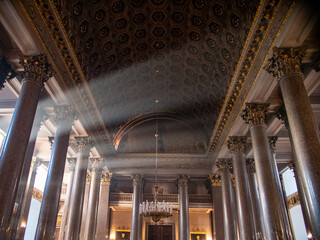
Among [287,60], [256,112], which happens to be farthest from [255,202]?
[287,60]

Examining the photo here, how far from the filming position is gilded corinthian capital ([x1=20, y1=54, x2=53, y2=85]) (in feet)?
22.3

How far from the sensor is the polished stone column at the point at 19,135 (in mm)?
5418

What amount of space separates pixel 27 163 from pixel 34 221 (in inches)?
389

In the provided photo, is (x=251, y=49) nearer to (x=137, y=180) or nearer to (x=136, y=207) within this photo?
(x=137, y=180)

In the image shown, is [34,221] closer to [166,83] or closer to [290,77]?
[166,83]

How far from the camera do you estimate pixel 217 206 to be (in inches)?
604

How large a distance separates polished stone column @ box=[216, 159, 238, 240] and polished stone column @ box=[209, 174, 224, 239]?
6.22 ft

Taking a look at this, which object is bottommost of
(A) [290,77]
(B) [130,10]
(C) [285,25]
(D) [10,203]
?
(D) [10,203]

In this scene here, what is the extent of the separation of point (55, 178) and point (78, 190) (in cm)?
284

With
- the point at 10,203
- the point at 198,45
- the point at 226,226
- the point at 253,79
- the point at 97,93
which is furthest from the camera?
the point at 226,226

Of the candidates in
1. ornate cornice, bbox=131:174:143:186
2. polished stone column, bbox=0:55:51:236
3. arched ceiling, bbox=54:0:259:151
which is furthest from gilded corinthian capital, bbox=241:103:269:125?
ornate cornice, bbox=131:174:143:186

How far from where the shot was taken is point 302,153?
561 centimetres

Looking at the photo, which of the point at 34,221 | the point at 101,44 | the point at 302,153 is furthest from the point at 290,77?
the point at 34,221

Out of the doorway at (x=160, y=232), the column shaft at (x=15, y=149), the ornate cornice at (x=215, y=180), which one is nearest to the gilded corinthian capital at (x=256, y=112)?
the column shaft at (x=15, y=149)
